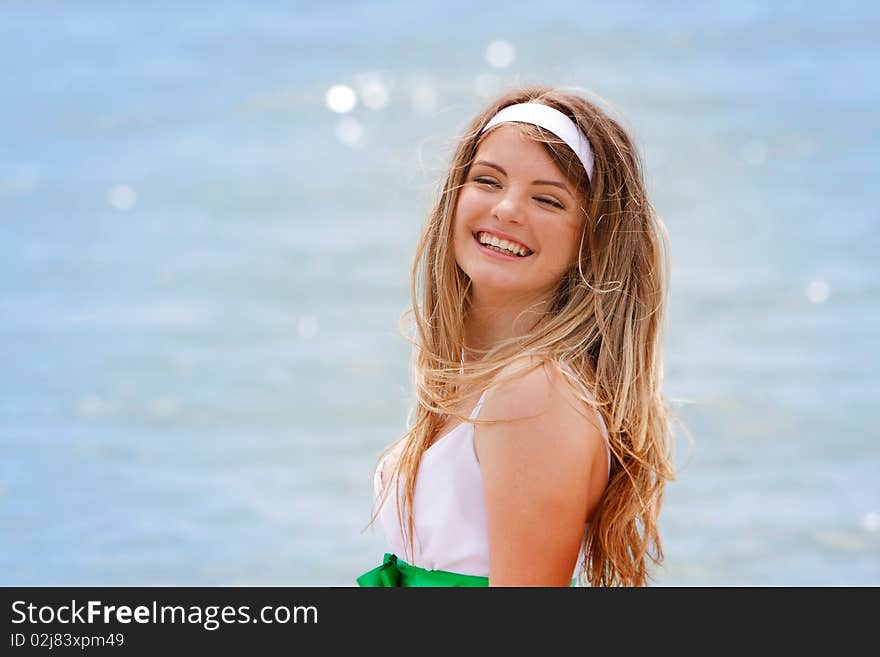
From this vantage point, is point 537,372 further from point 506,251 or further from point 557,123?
point 557,123

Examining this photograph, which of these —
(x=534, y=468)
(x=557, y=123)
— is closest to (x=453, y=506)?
(x=534, y=468)

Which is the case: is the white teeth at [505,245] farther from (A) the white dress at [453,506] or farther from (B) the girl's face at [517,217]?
(A) the white dress at [453,506]

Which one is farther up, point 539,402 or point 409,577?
point 539,402

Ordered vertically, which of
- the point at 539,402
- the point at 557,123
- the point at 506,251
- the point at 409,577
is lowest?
the point at 409,577

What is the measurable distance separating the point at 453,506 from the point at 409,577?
21cm

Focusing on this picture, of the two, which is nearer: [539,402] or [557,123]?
[539,402]

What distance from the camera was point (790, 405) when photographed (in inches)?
361

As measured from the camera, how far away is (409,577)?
2186 millimetres

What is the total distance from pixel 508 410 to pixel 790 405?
7.65 metres

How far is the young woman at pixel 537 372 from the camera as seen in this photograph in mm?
1953

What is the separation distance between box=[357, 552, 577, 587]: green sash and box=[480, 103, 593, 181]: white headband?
2.32 ft

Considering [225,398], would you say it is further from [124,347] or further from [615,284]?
[615,284]

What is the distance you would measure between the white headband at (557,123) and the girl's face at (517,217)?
29mm
